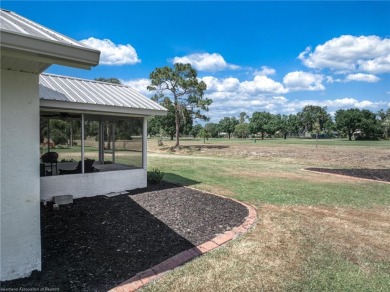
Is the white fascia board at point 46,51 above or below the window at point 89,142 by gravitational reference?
above

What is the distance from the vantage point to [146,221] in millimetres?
5625

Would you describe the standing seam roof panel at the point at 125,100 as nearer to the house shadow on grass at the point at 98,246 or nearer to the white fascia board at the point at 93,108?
the white fascia board at the point at 93,108

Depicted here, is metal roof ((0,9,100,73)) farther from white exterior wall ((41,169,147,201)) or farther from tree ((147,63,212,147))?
tree ((147,63,212,147))

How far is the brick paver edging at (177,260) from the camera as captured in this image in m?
3.34

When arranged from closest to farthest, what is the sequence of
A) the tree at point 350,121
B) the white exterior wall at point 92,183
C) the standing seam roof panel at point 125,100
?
the white exterior wall at point 92,183
the standing seam roof panel at point 125,100
the tree at point 350,121

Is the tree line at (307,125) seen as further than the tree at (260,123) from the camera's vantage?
No

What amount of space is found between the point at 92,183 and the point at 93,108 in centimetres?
212

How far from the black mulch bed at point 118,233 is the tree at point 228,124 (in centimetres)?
11429

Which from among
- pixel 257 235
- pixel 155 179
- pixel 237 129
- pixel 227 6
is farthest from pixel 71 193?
pixel 237 129

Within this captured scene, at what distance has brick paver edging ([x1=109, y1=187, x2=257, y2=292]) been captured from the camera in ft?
11.0

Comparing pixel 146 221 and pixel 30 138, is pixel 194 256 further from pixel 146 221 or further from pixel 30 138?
pixel 30 138

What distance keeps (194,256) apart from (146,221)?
5.81 ft

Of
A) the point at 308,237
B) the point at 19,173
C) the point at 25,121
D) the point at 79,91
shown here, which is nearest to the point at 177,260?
the point at 19,173

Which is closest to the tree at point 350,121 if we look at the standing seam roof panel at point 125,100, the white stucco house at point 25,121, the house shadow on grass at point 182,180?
the house shadow on grass at point 182,180
